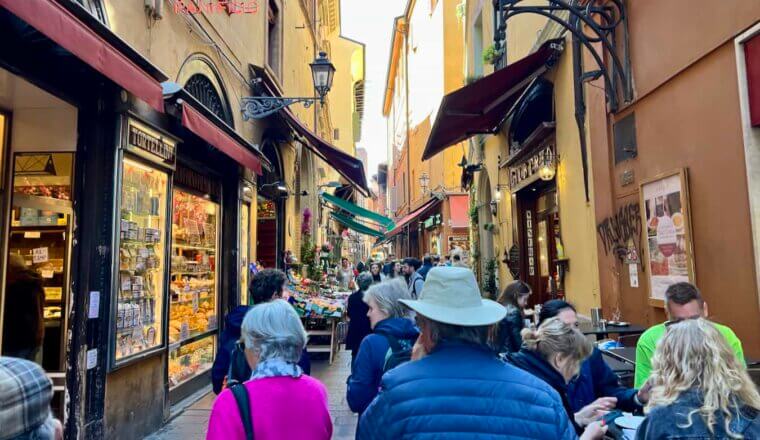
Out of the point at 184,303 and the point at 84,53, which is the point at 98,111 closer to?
the point at 84,53

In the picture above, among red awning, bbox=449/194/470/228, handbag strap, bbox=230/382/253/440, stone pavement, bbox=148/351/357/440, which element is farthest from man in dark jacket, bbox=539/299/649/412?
red awning, bbox=449/194/470/228

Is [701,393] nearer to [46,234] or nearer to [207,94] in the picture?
[46,234]

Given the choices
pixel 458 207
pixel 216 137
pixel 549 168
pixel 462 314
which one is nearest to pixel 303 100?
pixel 216 137

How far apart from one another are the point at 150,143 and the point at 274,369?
389 cm

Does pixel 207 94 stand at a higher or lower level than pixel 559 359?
higher

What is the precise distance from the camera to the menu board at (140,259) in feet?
16.1

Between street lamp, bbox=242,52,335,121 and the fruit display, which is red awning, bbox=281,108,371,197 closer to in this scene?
street lamp, bbox=242,52,335,121

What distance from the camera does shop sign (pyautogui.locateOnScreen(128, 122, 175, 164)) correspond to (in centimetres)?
494

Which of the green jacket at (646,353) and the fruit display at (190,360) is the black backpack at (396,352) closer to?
the green jacket at (646,353)

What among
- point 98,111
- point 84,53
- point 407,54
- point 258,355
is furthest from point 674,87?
point 407,54

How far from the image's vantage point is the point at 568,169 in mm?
7973

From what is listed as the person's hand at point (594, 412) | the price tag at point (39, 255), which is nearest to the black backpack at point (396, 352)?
the person's hand at point (594, 412)

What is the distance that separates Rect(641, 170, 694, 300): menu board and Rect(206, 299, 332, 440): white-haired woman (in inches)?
159

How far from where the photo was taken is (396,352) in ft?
9.79
